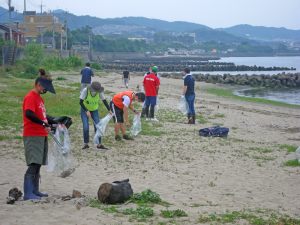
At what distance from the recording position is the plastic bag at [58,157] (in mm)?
5074

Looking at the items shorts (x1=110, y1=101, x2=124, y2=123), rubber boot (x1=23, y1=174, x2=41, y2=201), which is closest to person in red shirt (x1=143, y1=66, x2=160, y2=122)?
shorts (x1=110, y1=101, x2=124, y2=123)

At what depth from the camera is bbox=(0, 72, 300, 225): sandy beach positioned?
420 cm

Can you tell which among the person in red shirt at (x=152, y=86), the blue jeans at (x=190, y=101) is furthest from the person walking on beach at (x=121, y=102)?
the blue jeans at (x=190, y=101)

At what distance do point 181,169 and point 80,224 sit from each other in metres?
3.46

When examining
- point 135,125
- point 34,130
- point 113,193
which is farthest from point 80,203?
point 135,125

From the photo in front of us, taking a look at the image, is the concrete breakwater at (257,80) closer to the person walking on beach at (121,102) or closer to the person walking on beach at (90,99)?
the person walking on beach at (121,102)

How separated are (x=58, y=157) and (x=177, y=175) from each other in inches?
99.0

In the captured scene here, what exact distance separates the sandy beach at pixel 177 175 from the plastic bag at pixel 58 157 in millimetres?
416

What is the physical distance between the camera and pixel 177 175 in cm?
644

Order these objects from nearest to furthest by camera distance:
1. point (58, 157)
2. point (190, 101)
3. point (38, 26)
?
1. point (58, 157)
2. point (190, 101)
3. point (38, 26)

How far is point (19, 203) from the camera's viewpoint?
4.39 meters

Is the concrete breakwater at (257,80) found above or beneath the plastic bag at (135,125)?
above

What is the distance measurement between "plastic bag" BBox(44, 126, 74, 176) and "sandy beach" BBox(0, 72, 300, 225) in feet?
1.37

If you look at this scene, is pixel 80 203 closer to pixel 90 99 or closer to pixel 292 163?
pixel 90 99
